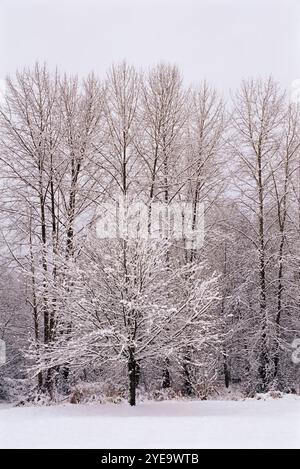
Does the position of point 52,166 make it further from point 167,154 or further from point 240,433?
point 240,433

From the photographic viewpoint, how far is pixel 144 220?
1146cm

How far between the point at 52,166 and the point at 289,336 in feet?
33.5

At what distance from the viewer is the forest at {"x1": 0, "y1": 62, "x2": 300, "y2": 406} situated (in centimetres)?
1089

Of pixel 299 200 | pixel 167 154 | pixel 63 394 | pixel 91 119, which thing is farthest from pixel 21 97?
pixel 299 200

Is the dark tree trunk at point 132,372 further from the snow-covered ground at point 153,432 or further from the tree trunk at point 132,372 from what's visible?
the snow-covered ground at point 153,432

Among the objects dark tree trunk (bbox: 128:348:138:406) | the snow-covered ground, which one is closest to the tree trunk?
dark tree trunk (bbox: 128:348:138:406)

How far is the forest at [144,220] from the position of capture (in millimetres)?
10891

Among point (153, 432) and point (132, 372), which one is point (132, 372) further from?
point (153, 432)

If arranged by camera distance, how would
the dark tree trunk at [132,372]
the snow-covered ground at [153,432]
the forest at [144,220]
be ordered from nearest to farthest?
the snow-covered ground at [153,432] < the dark tree trunk at [132,372] < the forest at [144,220]

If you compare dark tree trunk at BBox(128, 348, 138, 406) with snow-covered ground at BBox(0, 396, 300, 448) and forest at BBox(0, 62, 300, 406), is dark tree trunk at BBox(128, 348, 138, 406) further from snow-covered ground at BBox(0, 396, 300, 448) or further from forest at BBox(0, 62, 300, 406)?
snow-covered ground at BBox(0, 396, 300, 448)

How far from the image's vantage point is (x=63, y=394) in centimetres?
1407

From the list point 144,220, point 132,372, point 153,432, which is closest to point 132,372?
point 132,372

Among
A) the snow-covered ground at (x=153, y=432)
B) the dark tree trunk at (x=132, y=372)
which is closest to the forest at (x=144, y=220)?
the dark tree trunk at (x=132, y=372)

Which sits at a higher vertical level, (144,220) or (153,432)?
(144,220)
